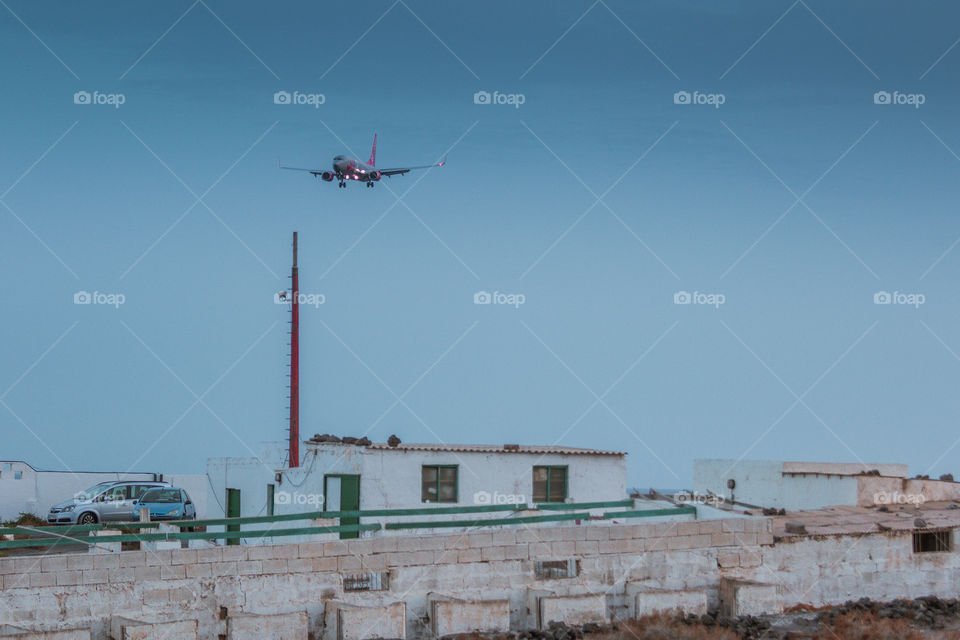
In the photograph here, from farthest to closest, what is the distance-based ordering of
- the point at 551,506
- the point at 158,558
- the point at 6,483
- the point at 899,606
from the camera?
the point at 6,483 → the point at 551,506 → the point at 899,606 → the point at 158,558

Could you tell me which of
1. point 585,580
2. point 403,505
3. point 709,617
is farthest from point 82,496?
point 709,617

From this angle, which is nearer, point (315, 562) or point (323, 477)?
point (315, 562)

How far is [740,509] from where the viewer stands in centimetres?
2602

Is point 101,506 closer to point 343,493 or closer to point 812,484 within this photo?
point 343,493

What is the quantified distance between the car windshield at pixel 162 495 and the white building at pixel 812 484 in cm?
1537

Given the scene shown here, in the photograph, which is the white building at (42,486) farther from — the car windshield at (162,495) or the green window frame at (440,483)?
the green window frame at (440,483)

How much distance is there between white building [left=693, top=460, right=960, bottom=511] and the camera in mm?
27719

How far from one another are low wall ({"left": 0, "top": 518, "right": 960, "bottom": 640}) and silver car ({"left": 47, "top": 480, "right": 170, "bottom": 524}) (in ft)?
45.7

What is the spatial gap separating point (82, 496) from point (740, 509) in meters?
17.9

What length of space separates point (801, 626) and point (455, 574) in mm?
6191

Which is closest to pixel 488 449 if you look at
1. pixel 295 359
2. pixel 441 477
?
pixel 441 477

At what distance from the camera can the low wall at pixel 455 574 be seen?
59.1 feet

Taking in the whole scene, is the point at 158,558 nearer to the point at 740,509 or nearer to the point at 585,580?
the point at 585,580

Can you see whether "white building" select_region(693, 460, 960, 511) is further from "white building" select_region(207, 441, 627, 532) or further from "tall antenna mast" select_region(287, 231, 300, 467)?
"tall antenna mast" select_region(287, 231, 300, 467)
